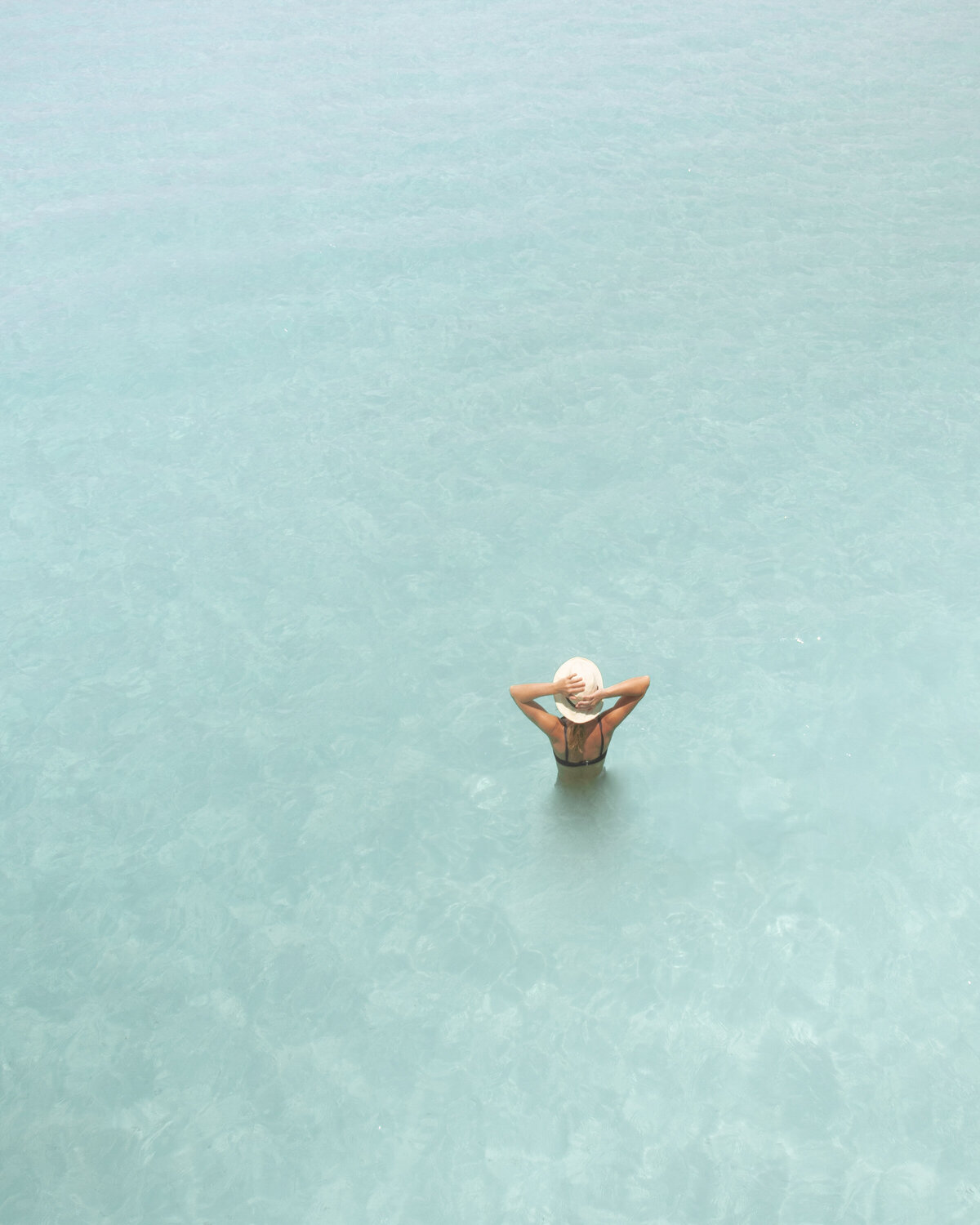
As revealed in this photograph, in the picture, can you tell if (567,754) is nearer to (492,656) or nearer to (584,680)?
(584,680)

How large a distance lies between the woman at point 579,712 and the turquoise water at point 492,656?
0.41 feet

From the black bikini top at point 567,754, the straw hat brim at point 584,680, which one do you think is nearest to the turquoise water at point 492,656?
the black bikini top at point 567,754

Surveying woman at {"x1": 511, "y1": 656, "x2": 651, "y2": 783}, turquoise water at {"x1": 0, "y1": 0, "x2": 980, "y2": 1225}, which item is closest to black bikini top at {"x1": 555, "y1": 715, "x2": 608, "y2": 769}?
woman at {"x1": 511, "y1": 656, "x2": 651, "y2": 783}

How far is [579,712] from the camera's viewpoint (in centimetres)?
239

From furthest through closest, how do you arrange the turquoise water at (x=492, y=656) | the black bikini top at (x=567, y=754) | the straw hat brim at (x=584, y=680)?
the black bikini top at (x=567, y=754), the straw hat brim at (x=584, y=680), the turquoise water at (x=492, y=656)

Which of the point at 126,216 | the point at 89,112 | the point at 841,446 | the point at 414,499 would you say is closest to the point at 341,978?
the point at 414,499

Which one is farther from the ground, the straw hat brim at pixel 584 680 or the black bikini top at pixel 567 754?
the straw hat brim at pixel 584 680

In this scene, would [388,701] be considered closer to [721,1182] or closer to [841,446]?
[721,1182]

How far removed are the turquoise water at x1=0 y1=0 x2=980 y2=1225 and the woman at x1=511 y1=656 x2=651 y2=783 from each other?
13cm

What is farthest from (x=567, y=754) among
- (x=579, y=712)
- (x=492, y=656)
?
(x=492, y=656)

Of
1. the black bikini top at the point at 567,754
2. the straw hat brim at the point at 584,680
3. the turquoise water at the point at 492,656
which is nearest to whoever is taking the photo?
the turquoise water at the point at 492,656

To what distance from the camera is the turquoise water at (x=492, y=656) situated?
7.06ft

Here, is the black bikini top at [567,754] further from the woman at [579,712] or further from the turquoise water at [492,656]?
the turquoise water at [492,656]

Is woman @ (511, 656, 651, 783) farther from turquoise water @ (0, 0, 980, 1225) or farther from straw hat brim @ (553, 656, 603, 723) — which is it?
turquoise water @ (0, 0, 980, 1225)
